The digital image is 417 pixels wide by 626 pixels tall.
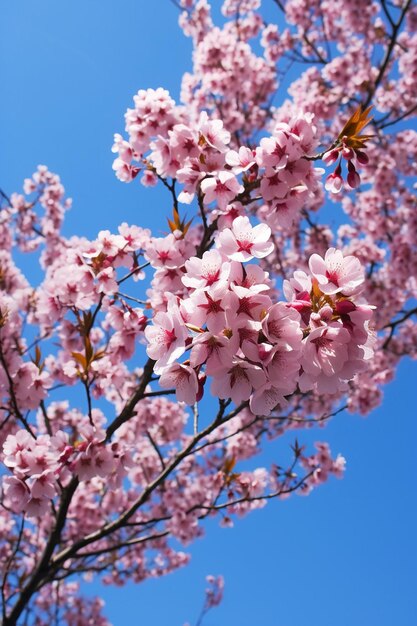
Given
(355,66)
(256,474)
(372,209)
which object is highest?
(355,66)

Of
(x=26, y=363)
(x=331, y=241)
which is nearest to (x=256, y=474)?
(x=26, y=363)

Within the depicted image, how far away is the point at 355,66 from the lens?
1004 centimetres

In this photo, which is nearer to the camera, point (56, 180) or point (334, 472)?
point (334, 472)

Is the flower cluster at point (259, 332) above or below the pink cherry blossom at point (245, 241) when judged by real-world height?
below

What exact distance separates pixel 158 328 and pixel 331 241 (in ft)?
30.7

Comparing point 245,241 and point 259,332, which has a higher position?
point 245,241

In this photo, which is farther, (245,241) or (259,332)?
(245,241)

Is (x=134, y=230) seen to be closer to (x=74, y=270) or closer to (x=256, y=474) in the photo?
(x=74, y=270)

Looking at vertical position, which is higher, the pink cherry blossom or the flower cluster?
the pink cherry blossom

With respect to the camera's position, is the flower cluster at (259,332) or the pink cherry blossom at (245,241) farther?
the pink cherry blossom at (245,241)

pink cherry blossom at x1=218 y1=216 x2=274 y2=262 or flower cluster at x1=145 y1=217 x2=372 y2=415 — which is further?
pink cherry blossom at x1=218 y1=216 x2=274 y2=262

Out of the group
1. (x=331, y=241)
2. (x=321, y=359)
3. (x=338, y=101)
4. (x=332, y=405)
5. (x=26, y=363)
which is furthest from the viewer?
(x=331, y=241)

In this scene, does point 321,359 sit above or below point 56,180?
below

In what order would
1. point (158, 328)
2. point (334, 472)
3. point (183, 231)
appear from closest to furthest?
point (158, 328), point (183, 231), point (334, 472)
